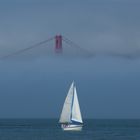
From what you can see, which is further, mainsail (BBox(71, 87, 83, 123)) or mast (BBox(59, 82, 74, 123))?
mainsail (BBox(71, 87, 83, 123))

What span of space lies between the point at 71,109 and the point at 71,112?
950mm

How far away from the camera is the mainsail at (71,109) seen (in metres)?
175

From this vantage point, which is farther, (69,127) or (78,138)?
(69,127)

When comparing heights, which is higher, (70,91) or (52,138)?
(70,91)

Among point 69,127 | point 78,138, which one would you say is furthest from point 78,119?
point 78,138

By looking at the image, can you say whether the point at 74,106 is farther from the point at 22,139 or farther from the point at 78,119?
the point at 22,139

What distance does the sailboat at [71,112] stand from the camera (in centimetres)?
17500

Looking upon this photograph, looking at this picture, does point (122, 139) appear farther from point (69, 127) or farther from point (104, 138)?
point (69, 127)

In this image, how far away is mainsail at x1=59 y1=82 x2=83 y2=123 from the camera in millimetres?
174788

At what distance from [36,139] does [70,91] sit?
16728 millimetres

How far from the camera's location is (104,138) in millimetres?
170375

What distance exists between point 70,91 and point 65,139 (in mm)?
14743

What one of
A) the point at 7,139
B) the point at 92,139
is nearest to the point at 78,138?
the point at 92,139

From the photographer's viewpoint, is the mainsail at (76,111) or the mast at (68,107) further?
the mainsail at (76,111)
